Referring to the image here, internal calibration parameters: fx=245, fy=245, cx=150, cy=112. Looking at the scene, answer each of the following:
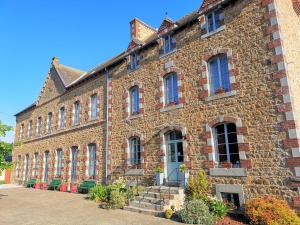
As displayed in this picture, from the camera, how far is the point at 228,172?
29.1 feet

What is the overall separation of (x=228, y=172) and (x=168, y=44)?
6790 millimetres

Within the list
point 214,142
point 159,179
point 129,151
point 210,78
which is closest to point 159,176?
point 159,179

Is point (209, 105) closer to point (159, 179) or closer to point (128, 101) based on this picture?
point (159, 179)

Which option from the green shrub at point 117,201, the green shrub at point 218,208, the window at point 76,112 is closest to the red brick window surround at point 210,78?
the green shrub at point 218,208

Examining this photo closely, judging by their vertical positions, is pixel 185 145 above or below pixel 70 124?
below

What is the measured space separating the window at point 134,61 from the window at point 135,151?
4055 mm

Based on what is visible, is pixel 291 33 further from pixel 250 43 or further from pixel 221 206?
pixel 221 206

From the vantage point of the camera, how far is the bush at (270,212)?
22.3 feet

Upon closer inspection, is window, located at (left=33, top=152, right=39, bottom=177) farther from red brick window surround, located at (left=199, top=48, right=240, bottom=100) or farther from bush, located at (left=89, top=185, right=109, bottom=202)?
red brick window surround, located at (left=199, top=48, right=240, bottom=100)

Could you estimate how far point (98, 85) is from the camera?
16.2 meters

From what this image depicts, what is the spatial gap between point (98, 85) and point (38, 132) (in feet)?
31.3

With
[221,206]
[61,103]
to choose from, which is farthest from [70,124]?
[221,206]

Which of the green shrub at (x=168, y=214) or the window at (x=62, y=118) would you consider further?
the window at (x=62, y=118)

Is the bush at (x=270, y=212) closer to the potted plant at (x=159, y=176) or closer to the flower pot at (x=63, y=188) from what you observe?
the potted plant at (x=159, y=176)
